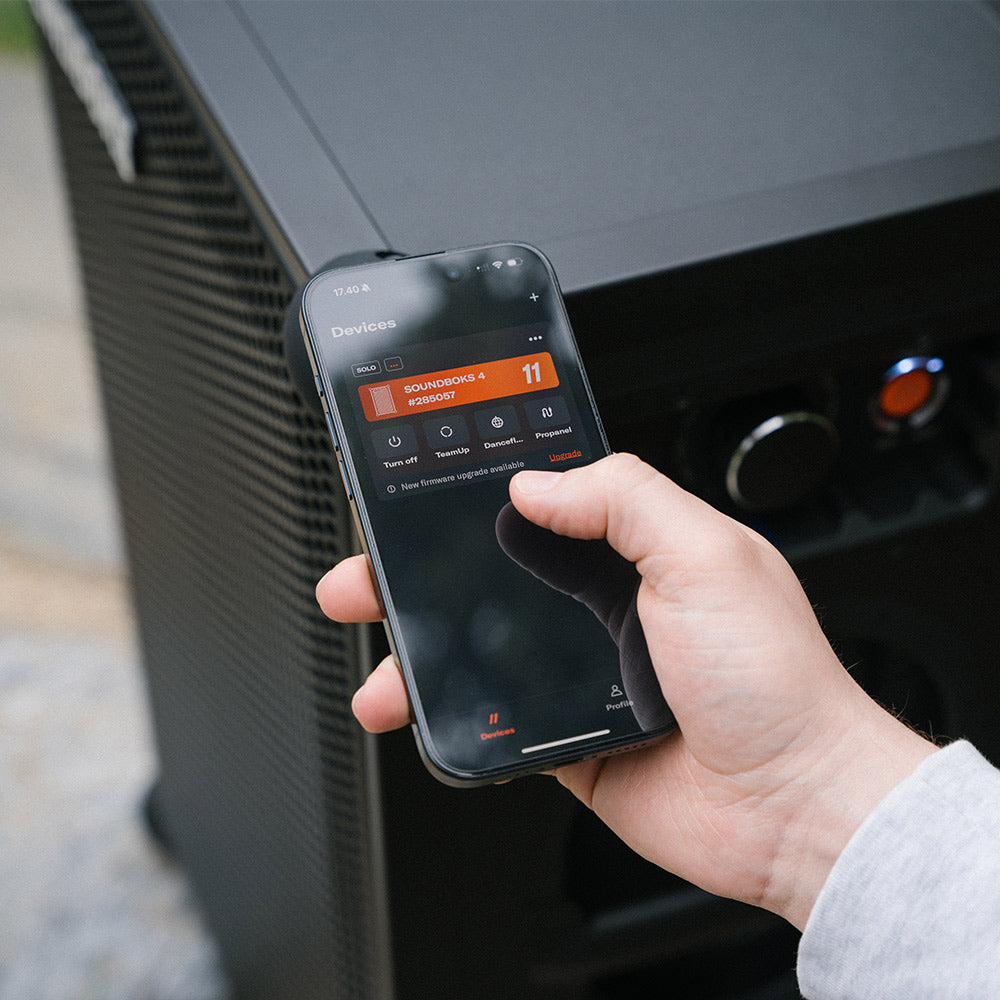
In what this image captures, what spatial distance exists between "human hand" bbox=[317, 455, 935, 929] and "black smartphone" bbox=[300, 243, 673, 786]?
0.02 m

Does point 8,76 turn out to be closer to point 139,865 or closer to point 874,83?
point 139,865

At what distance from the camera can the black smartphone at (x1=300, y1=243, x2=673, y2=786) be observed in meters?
0.41

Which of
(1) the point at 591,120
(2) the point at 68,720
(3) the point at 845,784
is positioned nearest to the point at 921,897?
(3) the point at 845,784

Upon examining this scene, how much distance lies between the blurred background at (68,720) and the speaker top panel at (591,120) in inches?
16.0

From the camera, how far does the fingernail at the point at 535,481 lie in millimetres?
410

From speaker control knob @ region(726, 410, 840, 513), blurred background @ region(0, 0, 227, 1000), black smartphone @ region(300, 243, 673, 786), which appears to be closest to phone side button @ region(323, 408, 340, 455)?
black smartphone @ region(300, 243, 673, 786)

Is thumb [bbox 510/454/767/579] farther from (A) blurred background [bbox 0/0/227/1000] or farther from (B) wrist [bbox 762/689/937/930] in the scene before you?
(A) blurred background [bbox 0/0/227/1000]

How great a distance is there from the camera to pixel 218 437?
0.56m

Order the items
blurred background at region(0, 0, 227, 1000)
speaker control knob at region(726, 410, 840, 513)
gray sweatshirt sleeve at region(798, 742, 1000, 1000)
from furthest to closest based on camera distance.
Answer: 1. blurred background at region(0, 0, 227, 1000)
2. speaker control knob at region(726, 410, 840, 513)
3. gray sweatshirt sleeve at region(798, 742, 1000, 1000)

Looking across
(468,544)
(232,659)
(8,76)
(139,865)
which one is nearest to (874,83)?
(468,544)

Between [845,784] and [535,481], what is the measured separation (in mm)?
149

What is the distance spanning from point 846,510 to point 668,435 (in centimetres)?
10

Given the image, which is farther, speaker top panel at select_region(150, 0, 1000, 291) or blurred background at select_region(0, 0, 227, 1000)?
blurred background at select_region(0, 0, 227, 1000)

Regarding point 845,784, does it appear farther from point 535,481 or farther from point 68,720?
point 68,720
